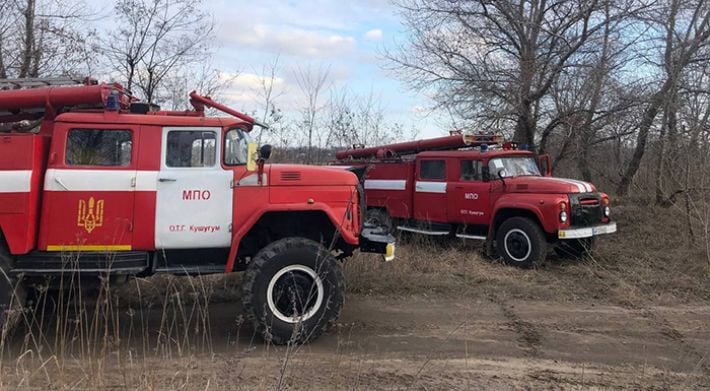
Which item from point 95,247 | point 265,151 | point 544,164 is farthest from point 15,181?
point 544,164

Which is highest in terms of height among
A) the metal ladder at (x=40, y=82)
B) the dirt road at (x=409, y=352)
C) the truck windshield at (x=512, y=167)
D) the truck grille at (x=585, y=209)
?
the metal ladder at (x=40, y=82)

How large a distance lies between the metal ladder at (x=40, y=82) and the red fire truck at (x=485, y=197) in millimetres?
4166

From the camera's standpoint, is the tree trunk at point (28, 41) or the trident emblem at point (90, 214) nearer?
the trident emblem at point (90, 214)

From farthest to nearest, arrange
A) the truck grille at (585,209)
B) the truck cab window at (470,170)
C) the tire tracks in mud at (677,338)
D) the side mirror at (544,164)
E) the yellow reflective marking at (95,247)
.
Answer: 1. the side mirror at (544,164)
2. the truck cab window at (470,170)
3. the truck grille at (585,209)
4. the yellow reflective marking at (95,247)
5. the tire tracks in mud at (677,338)

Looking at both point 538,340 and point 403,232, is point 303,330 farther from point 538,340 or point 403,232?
point 403,232

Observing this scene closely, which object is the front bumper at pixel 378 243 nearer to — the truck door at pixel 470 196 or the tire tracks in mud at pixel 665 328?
the tire tracks in mud at pixel 665 328

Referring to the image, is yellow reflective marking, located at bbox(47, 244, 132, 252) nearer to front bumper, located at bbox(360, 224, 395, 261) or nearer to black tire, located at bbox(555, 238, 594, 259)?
front bumper, located at bbox(360, 224, 395, 261)

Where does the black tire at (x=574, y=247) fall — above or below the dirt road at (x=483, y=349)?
above

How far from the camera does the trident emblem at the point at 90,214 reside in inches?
214

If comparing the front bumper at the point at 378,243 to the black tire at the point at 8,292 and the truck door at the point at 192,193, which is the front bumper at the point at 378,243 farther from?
the black tire at the point at 8,292

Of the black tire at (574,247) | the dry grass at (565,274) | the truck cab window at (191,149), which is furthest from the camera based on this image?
the black tire at (574,247)

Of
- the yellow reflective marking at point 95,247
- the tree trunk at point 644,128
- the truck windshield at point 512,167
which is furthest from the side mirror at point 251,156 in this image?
the tree trunk at point 644,128

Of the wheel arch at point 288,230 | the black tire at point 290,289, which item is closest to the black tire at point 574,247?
the wheel arch at point 288,230

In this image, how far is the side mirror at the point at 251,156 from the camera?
17.8 ft
